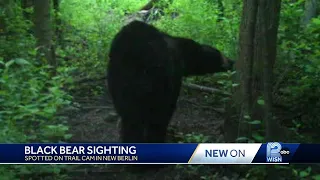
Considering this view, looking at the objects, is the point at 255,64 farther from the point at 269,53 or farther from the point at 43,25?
the point at 43,25

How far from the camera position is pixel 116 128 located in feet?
12.4

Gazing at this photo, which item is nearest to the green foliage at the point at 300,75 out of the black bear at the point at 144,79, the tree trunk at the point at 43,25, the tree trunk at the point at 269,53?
the tree trunk at the point at 269,53

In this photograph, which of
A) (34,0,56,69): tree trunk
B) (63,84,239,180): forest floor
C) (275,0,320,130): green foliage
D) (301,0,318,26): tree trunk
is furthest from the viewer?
(301,0,318,26): tree trunk

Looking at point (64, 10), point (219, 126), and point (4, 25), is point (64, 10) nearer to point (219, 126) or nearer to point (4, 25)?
point (4, 25)

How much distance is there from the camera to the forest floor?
11.7 feet

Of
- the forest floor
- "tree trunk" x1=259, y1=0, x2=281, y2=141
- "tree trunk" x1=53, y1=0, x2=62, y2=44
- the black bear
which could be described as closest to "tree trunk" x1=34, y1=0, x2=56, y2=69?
"tree trunk" x1=53, y1=0, x2=62, y2=44

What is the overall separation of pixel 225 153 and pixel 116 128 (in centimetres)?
94

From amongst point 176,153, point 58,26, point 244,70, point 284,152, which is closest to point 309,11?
point 244,70

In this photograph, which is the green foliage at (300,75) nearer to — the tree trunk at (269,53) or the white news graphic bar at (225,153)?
the tree trunk at (269,53)

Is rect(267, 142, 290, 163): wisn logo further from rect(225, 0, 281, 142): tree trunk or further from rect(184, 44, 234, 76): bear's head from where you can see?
rect(184, 44, 234, 76): bear's head

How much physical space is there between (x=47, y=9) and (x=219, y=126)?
196 cm

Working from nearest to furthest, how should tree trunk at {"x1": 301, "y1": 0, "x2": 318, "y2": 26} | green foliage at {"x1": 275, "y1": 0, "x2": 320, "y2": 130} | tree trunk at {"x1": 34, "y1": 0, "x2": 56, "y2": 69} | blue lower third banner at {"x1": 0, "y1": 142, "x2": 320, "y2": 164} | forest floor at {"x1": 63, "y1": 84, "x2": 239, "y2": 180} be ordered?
blue lower third banner at {"x1": 0, "y1": 142, "x2": 320, "y2": 164} < forest floor at {"x1": 63, "y1": 84, "x2": 239, "y2": 180} < green foliage at {"x1": 275, "y1": 0, "x2": 320, "y2": 130} < tree trunk at {"x1": 34, "y1": 0, "x2": 56, "y2": 69} < tree trunk at {"x1": 301, "y1": 0, "x2": 318, "y2": 26}

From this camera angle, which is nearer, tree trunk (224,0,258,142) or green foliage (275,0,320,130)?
tree trunk (224,0,258,142)

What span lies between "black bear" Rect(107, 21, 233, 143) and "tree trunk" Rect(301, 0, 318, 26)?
1433 mm
